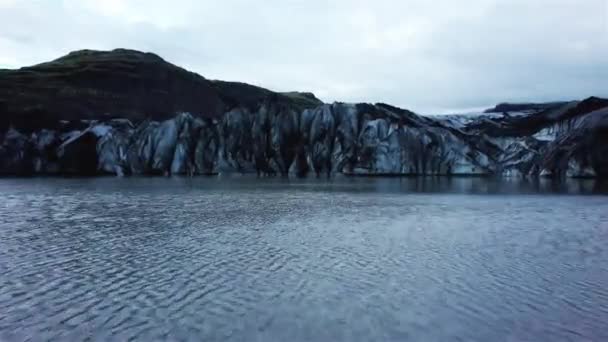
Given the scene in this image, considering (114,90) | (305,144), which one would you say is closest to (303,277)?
(305,144)

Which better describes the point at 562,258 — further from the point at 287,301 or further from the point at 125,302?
the point at 125,302

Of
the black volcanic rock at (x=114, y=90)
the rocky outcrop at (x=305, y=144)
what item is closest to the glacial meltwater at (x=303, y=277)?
the rocky outcrop at (x=305, y=144)

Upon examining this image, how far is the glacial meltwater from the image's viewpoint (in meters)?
9.27

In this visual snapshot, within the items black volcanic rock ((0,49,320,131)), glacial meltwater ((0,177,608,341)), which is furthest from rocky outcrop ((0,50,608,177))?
glacial meltwater ((0,177,608,341))

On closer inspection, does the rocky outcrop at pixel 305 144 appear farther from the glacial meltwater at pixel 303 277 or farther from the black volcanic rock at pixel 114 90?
the glacial meltwater at pixel 303 277

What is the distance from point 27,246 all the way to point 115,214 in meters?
9.68

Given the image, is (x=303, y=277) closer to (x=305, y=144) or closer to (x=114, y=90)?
(x=305, y=144)

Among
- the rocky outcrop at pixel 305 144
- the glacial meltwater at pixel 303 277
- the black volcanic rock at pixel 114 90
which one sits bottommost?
the glacial meltwater at pixel 303 277

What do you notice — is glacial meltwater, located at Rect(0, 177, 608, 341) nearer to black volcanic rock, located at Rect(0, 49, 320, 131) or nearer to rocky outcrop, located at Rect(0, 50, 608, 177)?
rocky outcrop, located at Rect(0, 50, 608, 177)

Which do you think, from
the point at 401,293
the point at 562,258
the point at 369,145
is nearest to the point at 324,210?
the point at 562,258

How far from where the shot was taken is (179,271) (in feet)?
44.7

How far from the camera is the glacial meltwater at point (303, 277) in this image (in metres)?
9.27

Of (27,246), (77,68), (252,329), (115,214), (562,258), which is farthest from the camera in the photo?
(77,68)

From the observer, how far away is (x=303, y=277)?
13.1 meters
